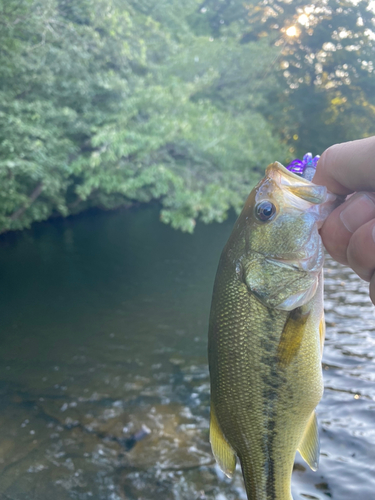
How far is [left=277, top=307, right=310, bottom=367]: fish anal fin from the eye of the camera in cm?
156

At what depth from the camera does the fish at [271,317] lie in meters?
1.53

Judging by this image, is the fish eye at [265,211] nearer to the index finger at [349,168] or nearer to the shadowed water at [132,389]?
the index finger at [349,168]

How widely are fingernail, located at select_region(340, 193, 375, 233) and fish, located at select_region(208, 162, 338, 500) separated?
156 mm

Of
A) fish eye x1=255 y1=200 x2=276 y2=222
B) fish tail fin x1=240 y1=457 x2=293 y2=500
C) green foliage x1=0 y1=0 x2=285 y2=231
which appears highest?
green foliage x1=0 y1=0 x2=285 y2=231

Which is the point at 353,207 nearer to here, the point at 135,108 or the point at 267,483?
the point at 267,483

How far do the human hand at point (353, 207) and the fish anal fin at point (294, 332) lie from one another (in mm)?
269

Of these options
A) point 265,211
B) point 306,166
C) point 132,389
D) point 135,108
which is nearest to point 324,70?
point 135,108

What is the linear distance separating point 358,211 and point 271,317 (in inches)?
20.6

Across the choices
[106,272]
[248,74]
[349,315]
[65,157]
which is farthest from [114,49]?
[349,315]

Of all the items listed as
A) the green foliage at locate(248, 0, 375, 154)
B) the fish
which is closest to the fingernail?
the fish

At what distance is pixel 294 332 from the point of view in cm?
157

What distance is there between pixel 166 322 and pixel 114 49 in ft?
32.0

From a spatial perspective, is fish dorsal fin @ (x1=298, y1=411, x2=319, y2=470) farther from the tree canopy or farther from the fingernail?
the tree canopy

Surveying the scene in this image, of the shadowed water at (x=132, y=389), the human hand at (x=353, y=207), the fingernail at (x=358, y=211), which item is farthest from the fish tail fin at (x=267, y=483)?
the shadowed water at (x=132, y=389)
